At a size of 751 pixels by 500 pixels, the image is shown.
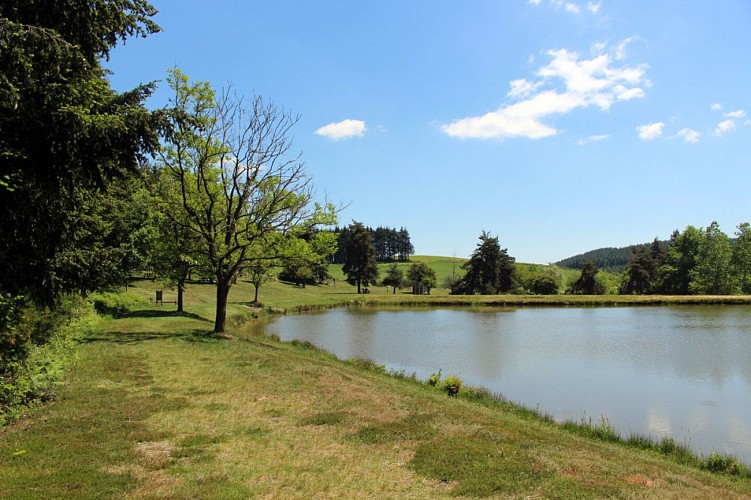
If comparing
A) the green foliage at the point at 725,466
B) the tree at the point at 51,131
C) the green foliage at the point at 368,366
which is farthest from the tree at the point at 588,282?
the tree at the point at 51,131

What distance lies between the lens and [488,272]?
8288 cm

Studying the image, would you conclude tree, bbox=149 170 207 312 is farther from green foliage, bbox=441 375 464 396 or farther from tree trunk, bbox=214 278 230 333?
green foliage, bbox=441 375 464 396

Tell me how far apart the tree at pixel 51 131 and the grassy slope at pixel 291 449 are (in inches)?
117

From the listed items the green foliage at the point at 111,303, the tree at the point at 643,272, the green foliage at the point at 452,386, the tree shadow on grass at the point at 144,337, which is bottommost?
the green foliage at the point at 452,386

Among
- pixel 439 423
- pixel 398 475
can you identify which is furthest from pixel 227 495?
pixel 439 423

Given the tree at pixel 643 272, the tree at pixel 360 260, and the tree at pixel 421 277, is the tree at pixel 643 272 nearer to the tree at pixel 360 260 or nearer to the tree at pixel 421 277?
the tree at pixel 421 277

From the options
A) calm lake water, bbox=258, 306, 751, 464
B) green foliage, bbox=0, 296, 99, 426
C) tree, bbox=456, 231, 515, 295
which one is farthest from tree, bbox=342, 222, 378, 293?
green foliage, bbox=0, 296, 99, 426

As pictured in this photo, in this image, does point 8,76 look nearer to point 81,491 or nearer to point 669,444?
point 81,491

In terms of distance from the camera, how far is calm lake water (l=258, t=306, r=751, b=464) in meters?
13.5

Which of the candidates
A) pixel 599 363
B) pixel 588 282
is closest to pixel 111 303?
pixel 599 363

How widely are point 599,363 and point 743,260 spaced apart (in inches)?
3109

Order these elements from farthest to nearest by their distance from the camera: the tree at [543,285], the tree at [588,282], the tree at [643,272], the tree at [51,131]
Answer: the tree at [643,272]
the tree at [588,282]
the tree at [543,285]
the tree at [51,131]

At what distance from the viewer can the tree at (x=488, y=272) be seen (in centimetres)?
8269

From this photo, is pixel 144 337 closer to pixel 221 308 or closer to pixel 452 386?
pixel 221 308
